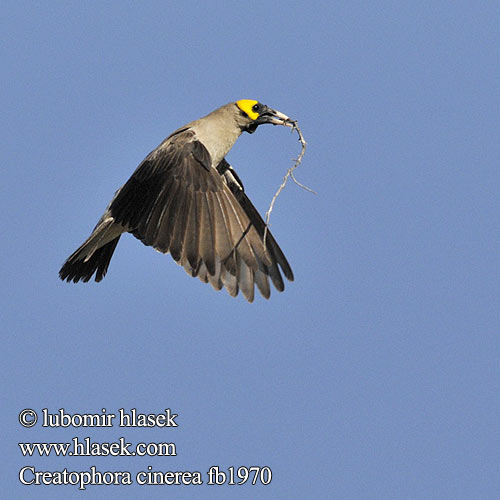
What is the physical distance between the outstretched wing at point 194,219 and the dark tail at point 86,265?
37.4 inches

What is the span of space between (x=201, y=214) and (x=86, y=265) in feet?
7.74

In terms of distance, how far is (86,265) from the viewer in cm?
1124

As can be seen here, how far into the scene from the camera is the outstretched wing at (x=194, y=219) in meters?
9.29

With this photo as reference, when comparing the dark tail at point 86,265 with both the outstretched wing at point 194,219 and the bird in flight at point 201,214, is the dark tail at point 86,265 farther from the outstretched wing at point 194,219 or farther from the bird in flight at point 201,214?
the outstretched wing at point 194,219

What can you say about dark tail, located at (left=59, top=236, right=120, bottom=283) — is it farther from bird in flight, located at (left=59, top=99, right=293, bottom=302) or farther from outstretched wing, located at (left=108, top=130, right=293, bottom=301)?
outstretched wing, located at (left=108, top=130, right=293, bottom=301)

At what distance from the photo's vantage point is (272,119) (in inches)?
412

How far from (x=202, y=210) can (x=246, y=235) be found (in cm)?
68

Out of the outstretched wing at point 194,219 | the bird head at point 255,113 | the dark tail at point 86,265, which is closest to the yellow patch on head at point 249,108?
the bird head at point 255,113

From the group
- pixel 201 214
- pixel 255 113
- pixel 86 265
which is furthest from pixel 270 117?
pixel 86 265

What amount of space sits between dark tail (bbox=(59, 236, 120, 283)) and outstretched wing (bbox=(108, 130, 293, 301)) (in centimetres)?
95

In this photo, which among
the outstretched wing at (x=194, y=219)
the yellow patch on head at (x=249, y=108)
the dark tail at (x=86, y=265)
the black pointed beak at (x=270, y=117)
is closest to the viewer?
the outstretched wing at (x=194, y=219)

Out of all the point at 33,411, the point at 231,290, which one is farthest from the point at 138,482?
the point at 231,290

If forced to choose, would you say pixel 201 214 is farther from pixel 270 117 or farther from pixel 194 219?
pixel 270 117

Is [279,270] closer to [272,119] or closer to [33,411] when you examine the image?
[272,119]
